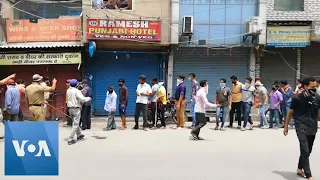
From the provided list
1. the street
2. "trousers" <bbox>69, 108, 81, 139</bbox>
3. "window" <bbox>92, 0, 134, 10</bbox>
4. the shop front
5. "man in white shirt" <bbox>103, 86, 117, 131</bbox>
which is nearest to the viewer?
the street

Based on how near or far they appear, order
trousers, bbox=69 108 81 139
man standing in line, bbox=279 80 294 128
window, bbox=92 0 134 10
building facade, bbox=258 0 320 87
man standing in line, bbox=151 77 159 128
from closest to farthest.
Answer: trousers, bbox=69 108 81 139
man standing in line, bbox=151 77 159 128
man standing in line, bbox=279 80 294 128
building facade, bbox=258 0 320 87
window, bbox=92 0 134 10

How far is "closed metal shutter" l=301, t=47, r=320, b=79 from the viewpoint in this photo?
45.5 ft

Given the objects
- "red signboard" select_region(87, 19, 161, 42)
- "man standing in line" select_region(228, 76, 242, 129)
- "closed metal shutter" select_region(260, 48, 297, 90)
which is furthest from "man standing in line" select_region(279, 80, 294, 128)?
"red signboard" select_region(87, 19, 161, 42)

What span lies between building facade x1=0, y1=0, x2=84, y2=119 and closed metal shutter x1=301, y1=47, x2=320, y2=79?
28.8 ft

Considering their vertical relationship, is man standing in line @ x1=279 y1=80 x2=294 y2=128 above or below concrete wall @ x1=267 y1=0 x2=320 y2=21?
below

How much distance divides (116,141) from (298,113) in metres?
4.68

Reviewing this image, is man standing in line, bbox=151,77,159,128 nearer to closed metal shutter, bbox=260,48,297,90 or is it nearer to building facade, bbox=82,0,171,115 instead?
building facade, bbox=82,0,171,115

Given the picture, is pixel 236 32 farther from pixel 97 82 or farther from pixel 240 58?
pixel 97 82

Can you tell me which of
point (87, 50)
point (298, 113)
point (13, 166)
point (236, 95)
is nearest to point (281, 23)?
point (236, 95)

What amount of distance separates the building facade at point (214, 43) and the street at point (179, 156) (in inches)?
164

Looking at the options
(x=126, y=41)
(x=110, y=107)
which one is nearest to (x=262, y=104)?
(x=110, y=107)

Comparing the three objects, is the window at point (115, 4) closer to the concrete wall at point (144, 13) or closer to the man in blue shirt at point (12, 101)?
the concrete wall at point (144, 13)

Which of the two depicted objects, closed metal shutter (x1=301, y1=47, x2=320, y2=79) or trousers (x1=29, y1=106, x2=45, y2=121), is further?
closed metal shutter (x1=301, y1=47, x2=320, y2=79)

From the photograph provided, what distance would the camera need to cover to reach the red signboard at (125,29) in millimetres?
12578
